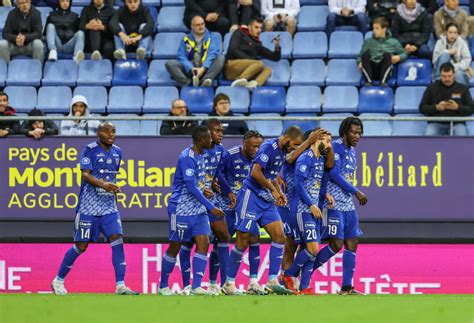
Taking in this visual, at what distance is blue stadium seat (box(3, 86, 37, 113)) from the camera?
19609 millimetres

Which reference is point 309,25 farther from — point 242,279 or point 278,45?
point 242,279

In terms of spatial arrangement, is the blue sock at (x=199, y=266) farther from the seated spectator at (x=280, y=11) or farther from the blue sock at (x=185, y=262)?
the seated spectator at (x=280, y=11)

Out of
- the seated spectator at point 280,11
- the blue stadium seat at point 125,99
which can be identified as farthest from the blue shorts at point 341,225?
the seated spectator at point 280,11

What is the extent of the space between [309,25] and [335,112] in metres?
2.39

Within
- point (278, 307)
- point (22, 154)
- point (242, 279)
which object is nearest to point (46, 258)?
point (22, 154)

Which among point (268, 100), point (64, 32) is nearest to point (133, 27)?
point (64, 32)

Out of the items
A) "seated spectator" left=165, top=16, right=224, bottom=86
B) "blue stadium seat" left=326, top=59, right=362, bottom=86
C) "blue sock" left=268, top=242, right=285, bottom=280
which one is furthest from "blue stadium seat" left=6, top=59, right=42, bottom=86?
"blue sock" left=268, top=242, right=285, bottom=280

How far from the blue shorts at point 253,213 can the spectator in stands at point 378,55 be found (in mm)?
5055

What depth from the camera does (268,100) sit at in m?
19.2

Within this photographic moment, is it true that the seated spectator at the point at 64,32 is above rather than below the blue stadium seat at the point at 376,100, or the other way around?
above

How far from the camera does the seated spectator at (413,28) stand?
19.8 meters

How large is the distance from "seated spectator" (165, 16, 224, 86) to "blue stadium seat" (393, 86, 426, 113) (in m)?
2.70

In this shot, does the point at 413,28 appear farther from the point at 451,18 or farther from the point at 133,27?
the point at 133,27

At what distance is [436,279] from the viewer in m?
17.5
